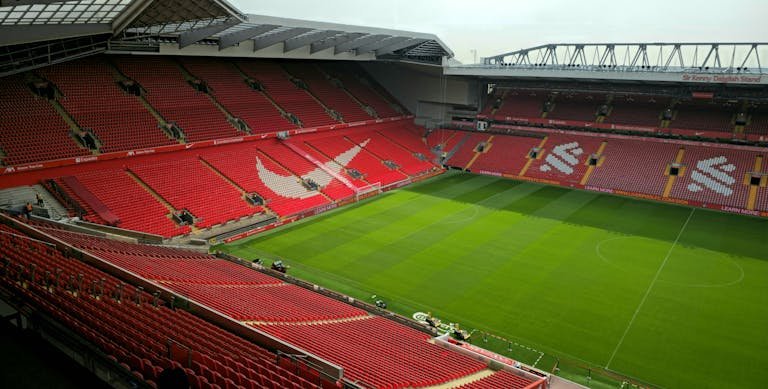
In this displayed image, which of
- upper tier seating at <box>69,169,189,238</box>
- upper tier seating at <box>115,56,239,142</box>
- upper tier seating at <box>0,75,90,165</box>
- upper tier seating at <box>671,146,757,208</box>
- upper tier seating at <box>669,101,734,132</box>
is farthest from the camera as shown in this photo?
upper tier seating at <box>669,101,734,132</box>

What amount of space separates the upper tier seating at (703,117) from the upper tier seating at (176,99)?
35.5m

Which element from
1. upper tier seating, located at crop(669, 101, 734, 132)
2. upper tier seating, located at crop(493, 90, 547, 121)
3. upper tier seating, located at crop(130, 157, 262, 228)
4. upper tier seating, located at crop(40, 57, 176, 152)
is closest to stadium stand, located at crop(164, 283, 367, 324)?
upper tier seating, located at crop(130, 157, 262, 228)

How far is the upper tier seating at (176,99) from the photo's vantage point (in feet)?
113

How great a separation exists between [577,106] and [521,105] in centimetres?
528

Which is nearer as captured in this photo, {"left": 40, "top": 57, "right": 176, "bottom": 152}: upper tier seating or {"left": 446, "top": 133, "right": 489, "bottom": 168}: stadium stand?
{"left": 40, "top": 57, "right": 176, "bottom": 152}: upper tier seating

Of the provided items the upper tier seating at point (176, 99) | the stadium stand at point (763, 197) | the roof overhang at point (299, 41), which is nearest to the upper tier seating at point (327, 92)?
the roof overhang at point (299, 41)

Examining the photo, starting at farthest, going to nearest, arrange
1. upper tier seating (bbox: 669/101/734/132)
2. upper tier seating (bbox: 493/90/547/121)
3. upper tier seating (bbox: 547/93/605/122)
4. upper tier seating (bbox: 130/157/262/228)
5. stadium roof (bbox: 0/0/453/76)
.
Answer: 1. upper tier seating (bbox: 493/90/547/121)
2. upper tier seating (bbox: 547/93/605/122)
3. upper tier seating (bbox: 669/101/734/132)
4. upper tier seating (bbox: 130/157/262/228)
5. stadium roof (bbox: 0/0/453/76)

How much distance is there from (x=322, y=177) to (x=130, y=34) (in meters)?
15.2

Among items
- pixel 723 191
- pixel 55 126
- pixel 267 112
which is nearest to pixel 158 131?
pixel 55 126

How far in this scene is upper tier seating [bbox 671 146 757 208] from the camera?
37375 millimetres

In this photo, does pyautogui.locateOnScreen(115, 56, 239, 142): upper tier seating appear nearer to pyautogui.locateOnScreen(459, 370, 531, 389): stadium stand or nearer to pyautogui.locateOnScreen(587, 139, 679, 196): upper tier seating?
pyautogui.locateOnScreen(459, 370, 531, 389): stadium stand

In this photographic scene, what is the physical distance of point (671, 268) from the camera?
84.8ft

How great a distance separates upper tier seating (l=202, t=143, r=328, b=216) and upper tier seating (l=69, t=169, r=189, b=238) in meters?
5.81

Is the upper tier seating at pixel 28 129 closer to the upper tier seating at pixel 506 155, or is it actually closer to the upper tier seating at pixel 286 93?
the upper tier seating at pixel 286 93
